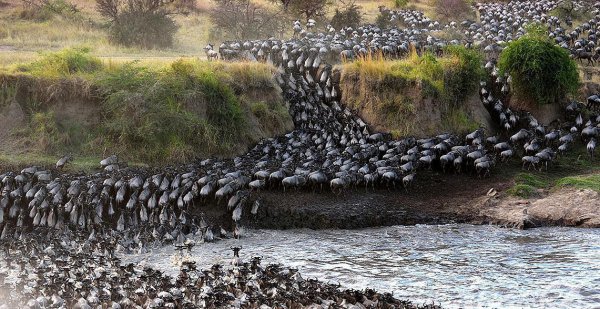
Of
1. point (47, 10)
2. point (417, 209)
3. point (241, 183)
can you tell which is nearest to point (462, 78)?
point (417, 209)

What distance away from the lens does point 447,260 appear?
14.9 metres

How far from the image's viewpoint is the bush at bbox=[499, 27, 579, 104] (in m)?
23.0

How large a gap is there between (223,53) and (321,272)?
12.3 metres

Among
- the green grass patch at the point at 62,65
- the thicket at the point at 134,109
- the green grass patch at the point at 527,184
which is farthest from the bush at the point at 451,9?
the green grass patch at the point at 62,65

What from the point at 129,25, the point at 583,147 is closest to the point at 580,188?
the point at 583,147

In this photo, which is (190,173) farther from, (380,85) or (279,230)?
(380,85)

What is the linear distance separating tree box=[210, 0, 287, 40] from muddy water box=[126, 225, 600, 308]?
18364mm

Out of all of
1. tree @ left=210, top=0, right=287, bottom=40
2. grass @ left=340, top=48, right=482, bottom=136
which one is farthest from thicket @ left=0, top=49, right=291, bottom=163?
tree @ left=210, top=0, right=287, bottom=40

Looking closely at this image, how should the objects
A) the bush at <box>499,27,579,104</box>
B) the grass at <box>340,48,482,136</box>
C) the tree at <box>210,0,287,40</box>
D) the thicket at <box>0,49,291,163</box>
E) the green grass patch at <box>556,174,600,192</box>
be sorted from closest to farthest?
the green grass patch at <box>556,174,600,192</box> < the thicket at <box>0,49,291,163</box> < the grass at <box>340,48,482,136</box> < the bush at <box>499,27,579,104</box> < the tree at <box>210,0,287,40</box>

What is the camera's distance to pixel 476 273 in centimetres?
1409

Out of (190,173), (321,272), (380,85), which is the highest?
(380,85)

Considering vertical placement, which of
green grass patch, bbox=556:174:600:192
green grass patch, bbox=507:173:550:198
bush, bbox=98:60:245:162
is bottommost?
green grass patch, bbox=507:173:550:198

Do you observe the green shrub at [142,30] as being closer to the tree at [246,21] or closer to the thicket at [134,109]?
the tree at [246,21]

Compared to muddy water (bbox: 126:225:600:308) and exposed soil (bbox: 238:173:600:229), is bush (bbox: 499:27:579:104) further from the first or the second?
muddy water (bbox: 126:225:600:308)
